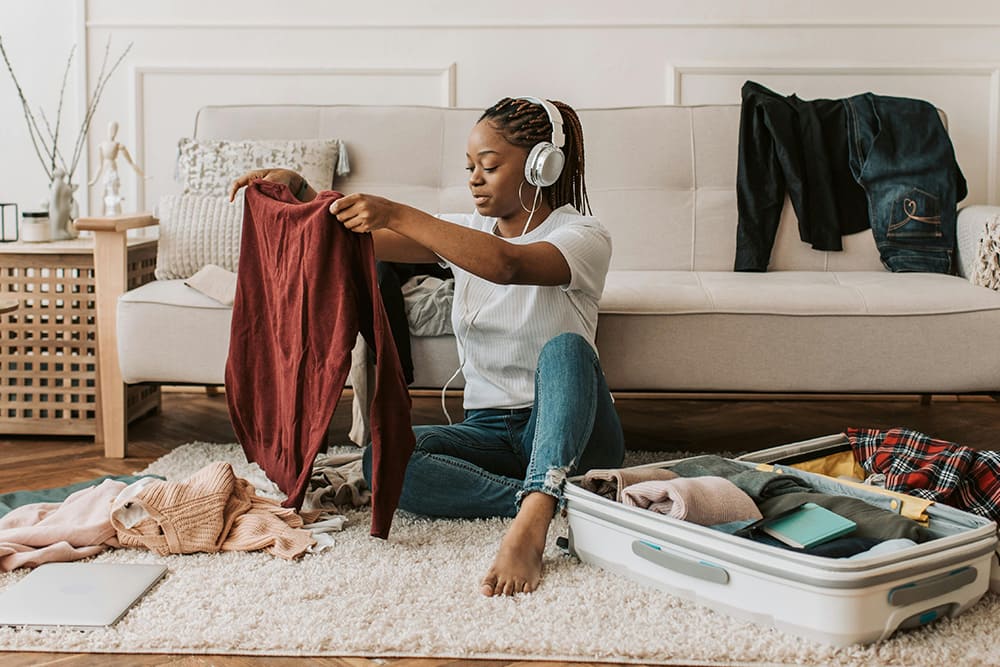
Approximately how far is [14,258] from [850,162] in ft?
7.09

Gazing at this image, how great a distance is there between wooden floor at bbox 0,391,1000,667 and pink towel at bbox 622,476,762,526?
105cm

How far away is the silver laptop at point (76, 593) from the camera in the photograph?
151 centimetres

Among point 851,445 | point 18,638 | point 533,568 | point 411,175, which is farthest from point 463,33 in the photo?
point 18,638

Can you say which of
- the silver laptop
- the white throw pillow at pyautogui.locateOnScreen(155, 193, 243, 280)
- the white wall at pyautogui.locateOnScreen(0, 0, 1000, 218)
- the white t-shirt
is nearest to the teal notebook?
the white t-shirt

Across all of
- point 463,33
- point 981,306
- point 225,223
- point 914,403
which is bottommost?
point 914,403

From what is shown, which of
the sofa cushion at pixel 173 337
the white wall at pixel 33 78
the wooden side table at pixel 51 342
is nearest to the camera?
the sofa cushion at pixel 173 337

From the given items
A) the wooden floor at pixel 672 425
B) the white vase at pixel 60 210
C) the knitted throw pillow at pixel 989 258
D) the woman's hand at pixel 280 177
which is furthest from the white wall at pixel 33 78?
the knitted throw pillow at pixel 989 258

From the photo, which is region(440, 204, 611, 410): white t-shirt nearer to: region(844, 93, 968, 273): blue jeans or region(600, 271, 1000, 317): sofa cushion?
region(600, 271, 1000, 317): sofa cushion

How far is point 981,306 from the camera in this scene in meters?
2.32

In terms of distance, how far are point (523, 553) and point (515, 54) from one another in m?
2.15

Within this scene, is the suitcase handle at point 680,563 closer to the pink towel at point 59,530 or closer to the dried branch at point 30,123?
the pink towel at point 59,530

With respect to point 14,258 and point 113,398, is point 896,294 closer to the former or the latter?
point 113,398

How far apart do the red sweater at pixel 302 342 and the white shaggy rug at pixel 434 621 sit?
0.59 ft

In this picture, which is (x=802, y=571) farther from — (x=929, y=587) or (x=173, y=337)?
(x=173, y=337)
